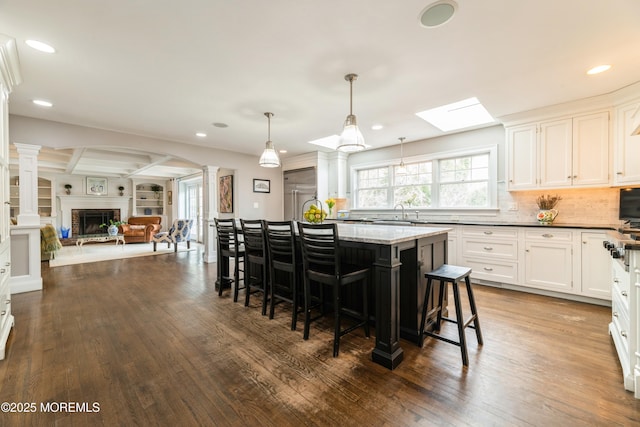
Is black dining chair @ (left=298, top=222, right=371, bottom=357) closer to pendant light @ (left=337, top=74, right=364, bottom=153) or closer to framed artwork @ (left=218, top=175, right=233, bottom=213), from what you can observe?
pendant light @ (left=337, top=74, right=364, bottom=153)

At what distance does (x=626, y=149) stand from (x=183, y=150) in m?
6.57

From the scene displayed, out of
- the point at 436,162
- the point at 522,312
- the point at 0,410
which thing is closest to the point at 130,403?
the point at 0,410

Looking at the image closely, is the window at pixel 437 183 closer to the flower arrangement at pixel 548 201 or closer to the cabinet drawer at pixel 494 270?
the flower arrangement at pixel 548 201

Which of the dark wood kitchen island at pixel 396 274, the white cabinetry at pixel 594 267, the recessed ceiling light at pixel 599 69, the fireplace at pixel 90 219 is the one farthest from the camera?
the fireplace at pixel 90 219

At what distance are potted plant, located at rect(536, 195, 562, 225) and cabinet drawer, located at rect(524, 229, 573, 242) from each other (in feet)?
1.13

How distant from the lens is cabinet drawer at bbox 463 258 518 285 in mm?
3625

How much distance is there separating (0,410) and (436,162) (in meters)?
5.55

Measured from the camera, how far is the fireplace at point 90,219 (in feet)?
30.7

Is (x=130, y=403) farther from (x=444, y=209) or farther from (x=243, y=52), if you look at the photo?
(x=444, y=209)

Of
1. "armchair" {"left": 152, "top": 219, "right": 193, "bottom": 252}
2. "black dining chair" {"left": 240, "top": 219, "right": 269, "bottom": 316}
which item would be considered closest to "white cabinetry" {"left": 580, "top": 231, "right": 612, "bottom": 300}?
"black dining chair" {"left": 240, "top": 219, "right": 269, "bottom": 316}

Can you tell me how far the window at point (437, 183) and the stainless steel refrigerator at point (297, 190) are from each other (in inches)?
46.0

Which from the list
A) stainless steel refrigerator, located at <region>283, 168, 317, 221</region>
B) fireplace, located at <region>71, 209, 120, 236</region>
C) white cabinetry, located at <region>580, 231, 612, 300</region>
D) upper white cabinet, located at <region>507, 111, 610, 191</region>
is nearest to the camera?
white cabinetry, located at <region>580, 231, 612, 300</region>

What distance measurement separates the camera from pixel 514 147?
12.5ft

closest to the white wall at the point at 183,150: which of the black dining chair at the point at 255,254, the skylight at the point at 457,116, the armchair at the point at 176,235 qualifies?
the armchair at the point at 176,235
